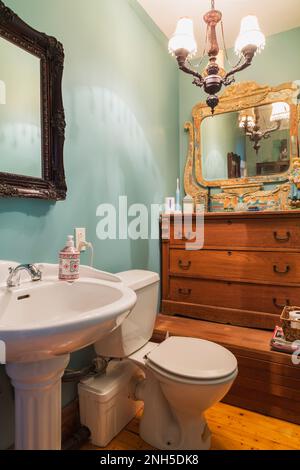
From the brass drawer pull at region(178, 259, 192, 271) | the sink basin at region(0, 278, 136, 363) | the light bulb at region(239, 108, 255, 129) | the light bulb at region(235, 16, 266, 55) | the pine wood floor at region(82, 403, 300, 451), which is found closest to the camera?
the sink basin at region(0, 278, 136, 363)

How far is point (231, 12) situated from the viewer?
208cm

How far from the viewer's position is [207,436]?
1.32 metres

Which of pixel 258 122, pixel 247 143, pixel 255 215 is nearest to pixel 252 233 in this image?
pixel 255 215

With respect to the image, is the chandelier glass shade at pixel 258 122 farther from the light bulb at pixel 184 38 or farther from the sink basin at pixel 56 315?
the sink basin at pixel 56 315

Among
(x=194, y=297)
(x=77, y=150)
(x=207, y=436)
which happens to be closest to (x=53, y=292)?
(x=77, y=150)

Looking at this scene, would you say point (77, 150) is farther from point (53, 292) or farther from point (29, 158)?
point (53, 292)

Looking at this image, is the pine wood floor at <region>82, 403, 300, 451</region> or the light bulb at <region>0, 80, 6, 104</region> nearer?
the light bulb at <region>0, 80, 6, 104</region>

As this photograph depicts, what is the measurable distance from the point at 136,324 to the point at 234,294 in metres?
0.91

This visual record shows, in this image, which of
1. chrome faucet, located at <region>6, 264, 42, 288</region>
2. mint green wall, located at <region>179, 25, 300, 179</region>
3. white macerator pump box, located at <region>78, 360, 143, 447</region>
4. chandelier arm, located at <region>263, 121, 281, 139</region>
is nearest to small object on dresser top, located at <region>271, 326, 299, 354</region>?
white macerator pump box, located at <region>78, 360, 143, 447</region>

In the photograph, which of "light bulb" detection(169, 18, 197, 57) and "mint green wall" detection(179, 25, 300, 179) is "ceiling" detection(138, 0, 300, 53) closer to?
"mint green wall" detection(179, 25, 300, 179)

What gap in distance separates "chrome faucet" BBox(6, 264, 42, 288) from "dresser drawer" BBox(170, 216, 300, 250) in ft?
4.34

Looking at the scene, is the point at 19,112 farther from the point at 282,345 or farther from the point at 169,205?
the point at 282,345

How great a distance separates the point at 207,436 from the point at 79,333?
106 centimetres

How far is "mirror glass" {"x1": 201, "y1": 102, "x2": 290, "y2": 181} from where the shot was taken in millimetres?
2260
